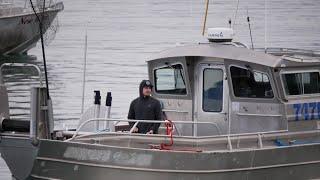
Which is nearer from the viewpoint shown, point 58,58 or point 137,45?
point 58,58

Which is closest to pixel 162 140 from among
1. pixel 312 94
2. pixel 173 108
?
pixel 173 108

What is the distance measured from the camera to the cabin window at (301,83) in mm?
15875

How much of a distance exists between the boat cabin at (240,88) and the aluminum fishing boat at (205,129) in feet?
0.06

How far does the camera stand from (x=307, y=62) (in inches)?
632

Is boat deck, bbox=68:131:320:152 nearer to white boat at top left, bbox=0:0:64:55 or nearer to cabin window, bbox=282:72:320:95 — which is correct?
cabin window, bbox=282:72:320:95

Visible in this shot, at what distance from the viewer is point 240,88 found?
52.4 feet

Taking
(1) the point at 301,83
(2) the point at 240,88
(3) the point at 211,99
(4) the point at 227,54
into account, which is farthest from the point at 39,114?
(1) the point at 301,83

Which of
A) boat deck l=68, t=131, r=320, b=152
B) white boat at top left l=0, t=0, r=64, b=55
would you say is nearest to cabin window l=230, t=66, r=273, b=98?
boat deck l=68, t=131, r=320, b=152

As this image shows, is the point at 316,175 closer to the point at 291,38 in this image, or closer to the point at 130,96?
the point at 130,96

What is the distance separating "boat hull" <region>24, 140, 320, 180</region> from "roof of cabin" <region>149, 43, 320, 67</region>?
1523mm

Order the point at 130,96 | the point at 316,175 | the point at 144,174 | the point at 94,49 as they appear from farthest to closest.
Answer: the point at 94,49, the point at 130,96, the point at 316,175, the point at 144,174

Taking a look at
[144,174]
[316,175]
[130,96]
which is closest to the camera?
[144,174]

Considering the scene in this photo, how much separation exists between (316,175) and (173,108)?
2.80m

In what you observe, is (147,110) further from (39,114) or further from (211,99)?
(39,114)
